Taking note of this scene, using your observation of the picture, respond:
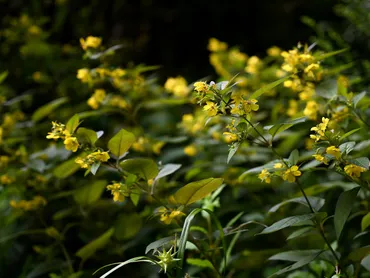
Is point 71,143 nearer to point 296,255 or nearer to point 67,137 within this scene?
point 67,137

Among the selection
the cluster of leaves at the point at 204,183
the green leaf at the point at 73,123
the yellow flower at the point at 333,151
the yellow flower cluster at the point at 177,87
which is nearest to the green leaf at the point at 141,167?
the cluster of leaves at the point at 204,183

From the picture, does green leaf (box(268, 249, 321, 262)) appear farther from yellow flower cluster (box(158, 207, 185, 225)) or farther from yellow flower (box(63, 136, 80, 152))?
yellow flower (box(63, 136, 80, 152))

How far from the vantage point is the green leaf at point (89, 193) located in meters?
1.33

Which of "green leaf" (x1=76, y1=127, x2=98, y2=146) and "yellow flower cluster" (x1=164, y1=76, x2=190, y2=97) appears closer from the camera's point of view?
"green leaf" (x1=76, y1=127, x2=98, y2=146)

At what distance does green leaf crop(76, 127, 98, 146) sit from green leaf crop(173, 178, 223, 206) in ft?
0.61

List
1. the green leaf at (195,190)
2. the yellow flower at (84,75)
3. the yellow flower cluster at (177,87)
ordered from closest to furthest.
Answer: the green leaf at (195,190) < the yellow flower at (84,75) < the yellow flower cluster at (177,87)

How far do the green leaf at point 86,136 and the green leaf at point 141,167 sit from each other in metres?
0.07

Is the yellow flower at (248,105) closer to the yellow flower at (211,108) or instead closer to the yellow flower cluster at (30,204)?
the yellow flower at (211,108)

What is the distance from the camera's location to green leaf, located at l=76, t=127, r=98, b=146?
97 cm

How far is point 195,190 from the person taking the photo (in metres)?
0.95

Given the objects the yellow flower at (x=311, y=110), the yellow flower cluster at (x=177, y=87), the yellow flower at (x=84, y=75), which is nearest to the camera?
the yellow flower at (x=311, y=110)

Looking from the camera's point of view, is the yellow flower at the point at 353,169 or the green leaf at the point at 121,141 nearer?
the yellow flower at the point at 353,169

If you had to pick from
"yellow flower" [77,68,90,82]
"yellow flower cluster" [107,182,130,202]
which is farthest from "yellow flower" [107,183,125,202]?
Answer: "yellow flower" [77,68,90,82]

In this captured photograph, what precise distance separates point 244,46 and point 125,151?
209 centimetres
